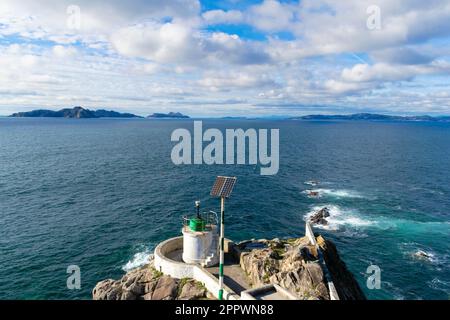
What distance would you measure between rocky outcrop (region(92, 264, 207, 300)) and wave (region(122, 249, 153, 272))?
11.3 metres

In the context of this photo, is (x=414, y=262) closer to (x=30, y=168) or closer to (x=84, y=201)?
(x=84, y=201)

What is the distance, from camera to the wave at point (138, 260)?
155 feet

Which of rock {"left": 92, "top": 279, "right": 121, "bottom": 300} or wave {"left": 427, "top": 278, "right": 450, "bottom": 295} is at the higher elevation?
rock {"left": 92, "top": 279, "right": 121, "bottom": 300}

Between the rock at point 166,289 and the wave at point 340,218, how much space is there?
3873 centimetres

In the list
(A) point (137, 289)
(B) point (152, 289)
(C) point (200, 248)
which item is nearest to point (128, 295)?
(A) point (137, 289)

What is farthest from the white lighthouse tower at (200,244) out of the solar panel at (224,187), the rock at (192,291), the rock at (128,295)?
the rock at (128,295)

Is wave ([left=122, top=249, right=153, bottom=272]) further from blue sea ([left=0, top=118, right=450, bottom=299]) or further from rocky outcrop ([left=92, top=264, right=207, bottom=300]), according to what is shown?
rocky outcrop ([left=92, top=264, right=207, bottom=300])

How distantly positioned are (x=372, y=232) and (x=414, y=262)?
10593 millimetres

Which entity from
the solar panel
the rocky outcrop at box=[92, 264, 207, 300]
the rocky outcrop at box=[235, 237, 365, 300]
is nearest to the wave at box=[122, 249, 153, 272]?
the rocky outcrop at box=[92, 264, 207, 300]

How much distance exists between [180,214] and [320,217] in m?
27.8

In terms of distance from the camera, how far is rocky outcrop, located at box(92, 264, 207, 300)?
31814 mm

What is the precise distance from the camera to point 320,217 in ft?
221

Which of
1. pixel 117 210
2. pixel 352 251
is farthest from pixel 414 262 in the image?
pixel 117 210

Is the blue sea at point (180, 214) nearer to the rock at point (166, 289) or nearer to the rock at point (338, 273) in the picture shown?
the rock at point (338, 273)
